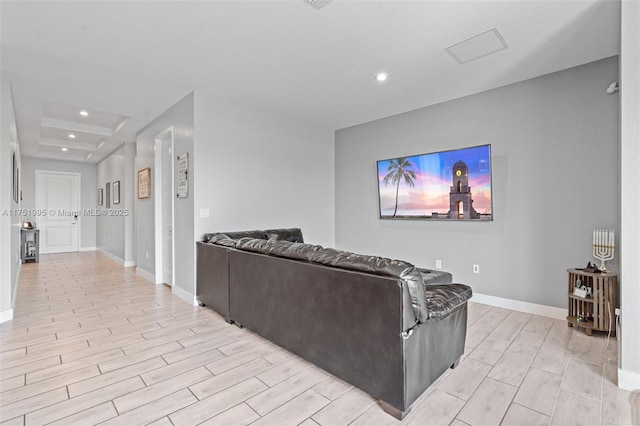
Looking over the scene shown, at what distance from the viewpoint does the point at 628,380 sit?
1.98 meters

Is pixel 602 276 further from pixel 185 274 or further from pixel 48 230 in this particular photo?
Answer: pixel 48 230

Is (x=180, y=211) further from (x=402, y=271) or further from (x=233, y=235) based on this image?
(x=402, y=271)

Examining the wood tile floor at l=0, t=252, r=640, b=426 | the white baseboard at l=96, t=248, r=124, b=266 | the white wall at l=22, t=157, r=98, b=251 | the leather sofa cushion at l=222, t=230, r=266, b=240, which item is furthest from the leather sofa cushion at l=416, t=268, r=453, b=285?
the white wall at l=22, t=157, r=98, b=251

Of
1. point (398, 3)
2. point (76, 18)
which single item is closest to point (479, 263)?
point (398, 3)

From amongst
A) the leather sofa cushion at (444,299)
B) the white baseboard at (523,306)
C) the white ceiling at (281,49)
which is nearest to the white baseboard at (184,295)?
the white ceiling at (281,49)

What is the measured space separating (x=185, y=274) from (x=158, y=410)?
2.36 metres

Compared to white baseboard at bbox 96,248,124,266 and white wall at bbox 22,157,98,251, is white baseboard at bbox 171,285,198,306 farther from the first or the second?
white wall at bbox 22,157,98,251

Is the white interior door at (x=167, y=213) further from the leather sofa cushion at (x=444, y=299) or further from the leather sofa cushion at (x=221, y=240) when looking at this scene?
the leather sofa cushion at (x=444, y=299)

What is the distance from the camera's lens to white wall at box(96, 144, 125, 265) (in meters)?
6.54

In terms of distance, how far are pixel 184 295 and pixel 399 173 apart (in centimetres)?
342

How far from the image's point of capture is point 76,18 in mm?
2322

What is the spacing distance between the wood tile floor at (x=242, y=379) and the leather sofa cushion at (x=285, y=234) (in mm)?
1260

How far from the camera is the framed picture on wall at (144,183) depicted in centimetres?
507

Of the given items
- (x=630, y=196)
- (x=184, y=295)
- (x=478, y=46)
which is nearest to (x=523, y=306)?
(x=630, y=196)
